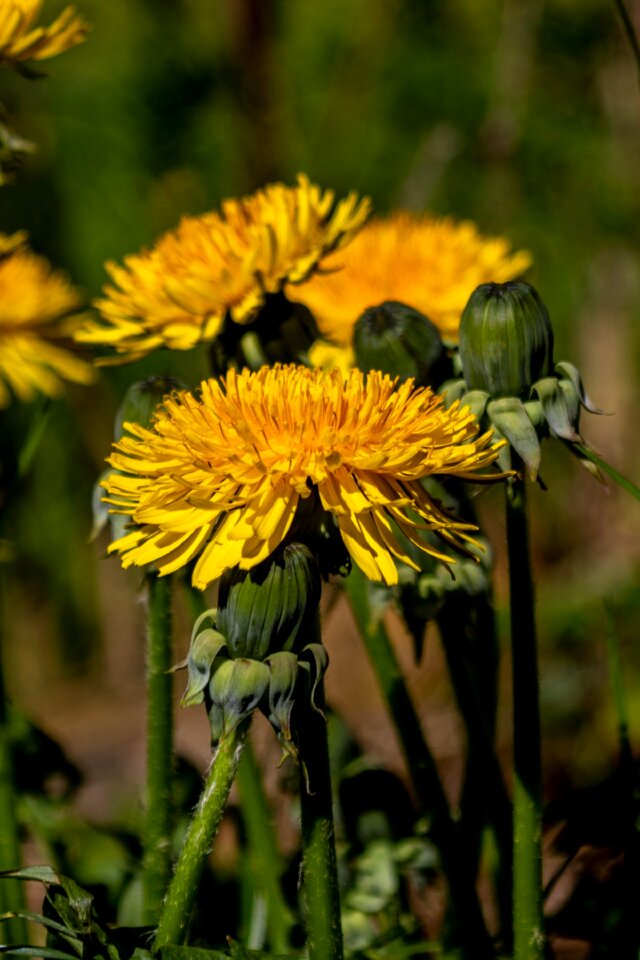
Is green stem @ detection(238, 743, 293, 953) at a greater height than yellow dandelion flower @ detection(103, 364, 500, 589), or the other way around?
yellow dandelion flower @ detection(103, 364, 500, 589)

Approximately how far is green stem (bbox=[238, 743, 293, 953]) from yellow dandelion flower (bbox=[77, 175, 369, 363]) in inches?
16.8

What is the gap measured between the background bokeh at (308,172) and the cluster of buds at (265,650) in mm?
2192

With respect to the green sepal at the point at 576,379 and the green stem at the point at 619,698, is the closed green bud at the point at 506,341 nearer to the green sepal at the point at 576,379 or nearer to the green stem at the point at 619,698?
the green sepal at the point at 576,379

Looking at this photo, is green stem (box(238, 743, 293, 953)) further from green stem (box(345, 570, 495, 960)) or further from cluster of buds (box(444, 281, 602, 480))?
cluster of buds (box(444, 281, 602, 480))

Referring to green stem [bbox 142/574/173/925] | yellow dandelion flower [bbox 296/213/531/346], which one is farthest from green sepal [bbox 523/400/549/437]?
yellow dandelion flower [bbox 296/213/531/346]

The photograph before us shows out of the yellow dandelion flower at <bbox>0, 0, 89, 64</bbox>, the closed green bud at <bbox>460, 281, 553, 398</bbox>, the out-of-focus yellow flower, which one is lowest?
the closed green bud at <bbox>460, 281, 553, 398</bbox>

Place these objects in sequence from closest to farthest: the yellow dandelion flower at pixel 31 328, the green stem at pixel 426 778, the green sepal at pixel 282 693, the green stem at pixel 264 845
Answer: the green sepal at pixel 282 693 → the green stem at pixel 426 778 → the green stem at pixel 264 845 → the yellow dandelion flower at pixel 31 328

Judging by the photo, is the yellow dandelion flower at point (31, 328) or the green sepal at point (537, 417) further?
the yellow dandelion flower at point (31, 328)

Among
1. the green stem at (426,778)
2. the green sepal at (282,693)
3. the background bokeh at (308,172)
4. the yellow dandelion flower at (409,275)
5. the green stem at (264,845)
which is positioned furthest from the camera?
the background bokeh at (308,172)

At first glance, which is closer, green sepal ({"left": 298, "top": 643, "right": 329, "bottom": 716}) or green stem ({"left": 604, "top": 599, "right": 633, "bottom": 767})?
green sepal ({"left": 298, "top": 643, "right": 329, "bottom": 716})

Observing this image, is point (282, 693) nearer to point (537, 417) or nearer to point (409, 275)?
point (537, 417)

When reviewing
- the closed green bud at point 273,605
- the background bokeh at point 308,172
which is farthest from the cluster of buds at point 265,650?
the background bokeh at point 308,172

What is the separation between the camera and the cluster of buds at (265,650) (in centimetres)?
74

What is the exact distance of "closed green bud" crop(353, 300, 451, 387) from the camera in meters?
0.95
